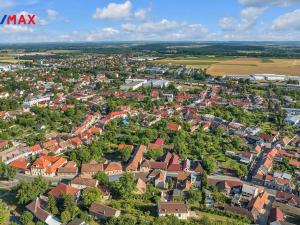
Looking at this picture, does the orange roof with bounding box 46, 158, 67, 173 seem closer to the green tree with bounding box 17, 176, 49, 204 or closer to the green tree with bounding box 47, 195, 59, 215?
the green tree with bounding box 17, 176, 49, 204

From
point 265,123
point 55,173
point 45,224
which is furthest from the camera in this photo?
point 265,123

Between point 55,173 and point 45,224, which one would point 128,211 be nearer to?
point 45,224

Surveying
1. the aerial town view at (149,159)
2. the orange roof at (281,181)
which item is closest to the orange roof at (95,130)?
the aerial town view at (149,159)

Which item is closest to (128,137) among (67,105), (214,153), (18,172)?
(214,153)

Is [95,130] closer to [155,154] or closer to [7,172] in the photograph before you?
[155,154]

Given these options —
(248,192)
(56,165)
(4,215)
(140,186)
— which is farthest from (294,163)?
(4,215)
